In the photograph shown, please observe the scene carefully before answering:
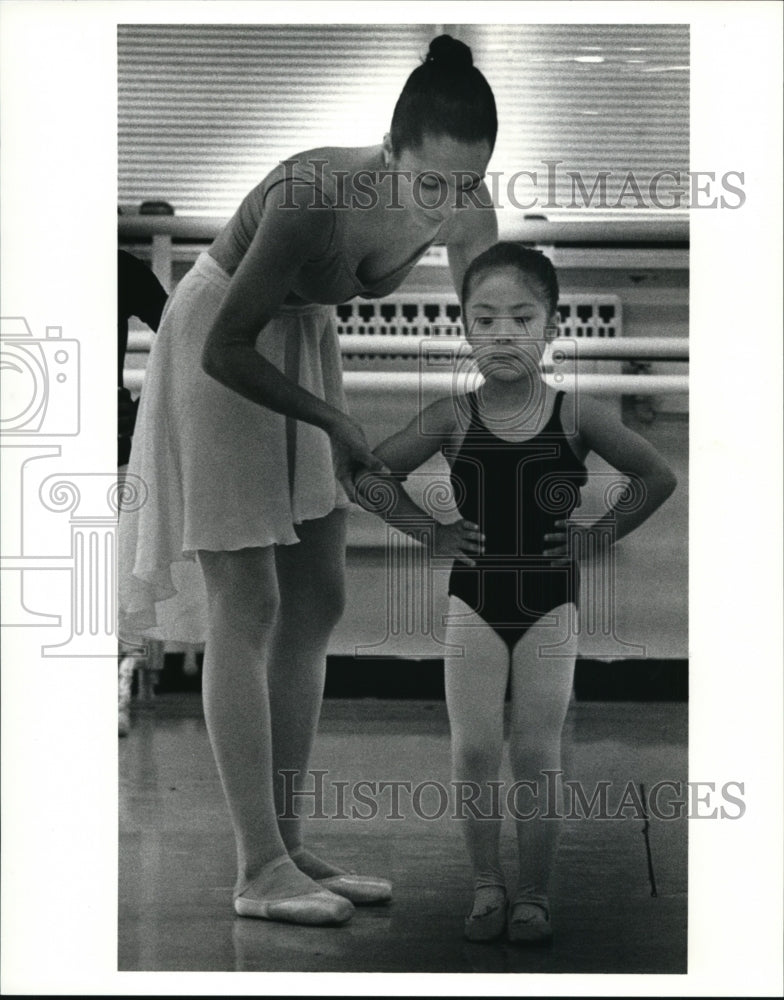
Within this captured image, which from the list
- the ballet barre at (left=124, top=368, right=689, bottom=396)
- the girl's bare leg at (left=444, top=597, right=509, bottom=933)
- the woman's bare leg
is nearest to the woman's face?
the ballet barre at (left=124, top=368, right=689, bottom=396)

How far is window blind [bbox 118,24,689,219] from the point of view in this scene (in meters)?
2.16

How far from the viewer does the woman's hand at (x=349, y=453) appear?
85.1 inches

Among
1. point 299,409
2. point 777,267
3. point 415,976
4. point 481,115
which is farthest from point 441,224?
point 415,976

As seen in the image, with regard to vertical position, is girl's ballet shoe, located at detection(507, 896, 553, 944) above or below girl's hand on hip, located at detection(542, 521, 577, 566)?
below

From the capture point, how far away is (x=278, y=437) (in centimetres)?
216

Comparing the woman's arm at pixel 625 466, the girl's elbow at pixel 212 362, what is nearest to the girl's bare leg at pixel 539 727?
the woman's arm at pixel 625 466

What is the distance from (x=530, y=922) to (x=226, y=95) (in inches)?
50.6

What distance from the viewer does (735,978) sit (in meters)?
2.21

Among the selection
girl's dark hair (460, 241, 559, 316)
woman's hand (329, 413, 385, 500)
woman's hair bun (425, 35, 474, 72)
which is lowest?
woman's hand (329, 413, 385, 500)

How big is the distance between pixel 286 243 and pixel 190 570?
0.49 m

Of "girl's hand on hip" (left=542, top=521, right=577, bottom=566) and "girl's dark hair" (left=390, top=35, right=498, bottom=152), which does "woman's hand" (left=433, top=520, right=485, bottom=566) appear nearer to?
"girl's hand on hip" (left=542, top=521, right=577, bottom=566)

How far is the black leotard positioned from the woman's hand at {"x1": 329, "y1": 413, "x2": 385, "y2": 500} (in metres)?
0.12

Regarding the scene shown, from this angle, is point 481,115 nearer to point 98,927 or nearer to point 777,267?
point 777,267

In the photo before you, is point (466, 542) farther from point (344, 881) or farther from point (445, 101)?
point (445, 101)
